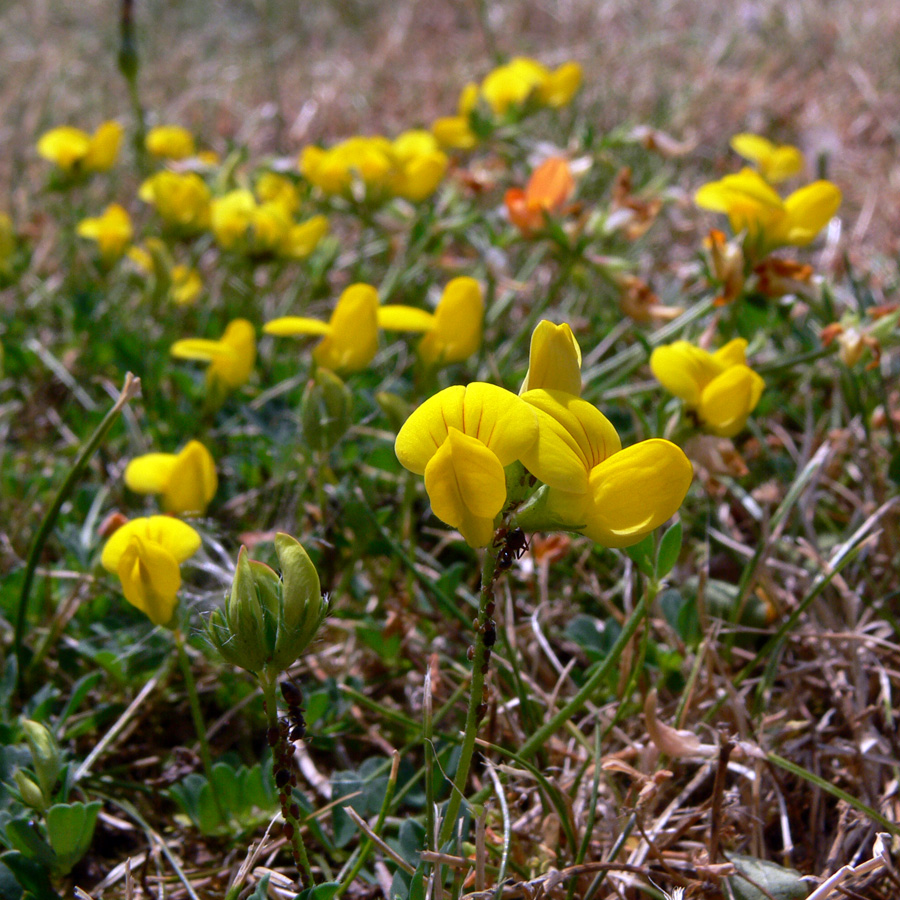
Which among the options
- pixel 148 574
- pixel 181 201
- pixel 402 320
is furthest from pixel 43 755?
pixel 181 201

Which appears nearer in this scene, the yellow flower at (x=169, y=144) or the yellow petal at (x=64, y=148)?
the yellow petal at (x=64, y=148)

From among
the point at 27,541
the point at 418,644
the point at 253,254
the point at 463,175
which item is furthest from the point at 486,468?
the point at 463,175

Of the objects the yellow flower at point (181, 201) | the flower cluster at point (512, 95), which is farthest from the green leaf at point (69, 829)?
the flower cluster at point (512, 95)

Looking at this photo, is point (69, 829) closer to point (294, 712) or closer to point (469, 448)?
point (294, 712)

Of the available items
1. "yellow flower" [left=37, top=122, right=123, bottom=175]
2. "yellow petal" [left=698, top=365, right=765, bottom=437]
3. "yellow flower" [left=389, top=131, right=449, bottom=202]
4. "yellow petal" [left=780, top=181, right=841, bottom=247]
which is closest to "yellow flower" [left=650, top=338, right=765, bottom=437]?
"yellow petal" [left=698, top=365, right=765, bottom=437]

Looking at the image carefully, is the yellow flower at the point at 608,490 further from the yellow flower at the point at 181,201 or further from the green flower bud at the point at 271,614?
the yellow flower at the point at 181,201

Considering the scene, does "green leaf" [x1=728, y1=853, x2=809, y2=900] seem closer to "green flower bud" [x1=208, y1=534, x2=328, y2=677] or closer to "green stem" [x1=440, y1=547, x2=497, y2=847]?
"green stem" [x1=440, y1=547, x2=497, y2=847]

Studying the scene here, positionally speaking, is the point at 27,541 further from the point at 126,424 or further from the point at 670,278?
the point at 670,278
